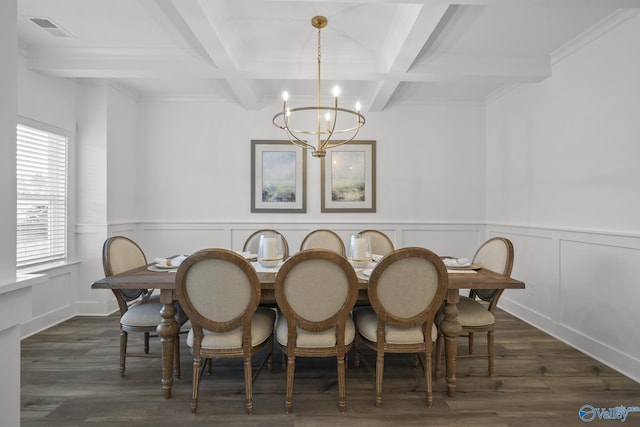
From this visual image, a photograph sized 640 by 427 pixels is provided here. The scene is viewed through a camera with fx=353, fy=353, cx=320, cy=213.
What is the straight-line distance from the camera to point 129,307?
255cm

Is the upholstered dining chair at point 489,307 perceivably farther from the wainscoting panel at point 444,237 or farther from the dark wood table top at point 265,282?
the wainscoting panel at point 444,237

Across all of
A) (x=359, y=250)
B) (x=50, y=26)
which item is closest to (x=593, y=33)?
(x=359, y=250)

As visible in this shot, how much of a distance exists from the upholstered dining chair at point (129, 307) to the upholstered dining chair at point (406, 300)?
1.32 m

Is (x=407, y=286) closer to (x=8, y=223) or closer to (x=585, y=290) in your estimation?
(x=8, y=223)

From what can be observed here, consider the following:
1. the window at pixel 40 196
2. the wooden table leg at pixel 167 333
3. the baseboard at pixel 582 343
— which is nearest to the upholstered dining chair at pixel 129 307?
the wooden table leg at pixel 167 333

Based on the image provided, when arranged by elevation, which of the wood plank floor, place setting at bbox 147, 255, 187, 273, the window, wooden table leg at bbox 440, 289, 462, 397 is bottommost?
the wood plank floor

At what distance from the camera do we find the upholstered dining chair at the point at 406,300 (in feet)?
6.42

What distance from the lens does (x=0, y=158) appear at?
1.22 metres

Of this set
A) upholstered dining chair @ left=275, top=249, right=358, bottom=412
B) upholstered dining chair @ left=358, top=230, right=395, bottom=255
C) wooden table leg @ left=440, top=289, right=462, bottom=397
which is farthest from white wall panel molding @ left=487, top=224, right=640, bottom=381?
upholstered dining chair @ left=275, top=249, right=358, bottom=412

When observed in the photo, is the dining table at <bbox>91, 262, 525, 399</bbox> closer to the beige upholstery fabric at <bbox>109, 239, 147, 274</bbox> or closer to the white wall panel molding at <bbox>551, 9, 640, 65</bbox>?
the beige upholstery fabric at <bbox>109, 239, 147, 274</bbox>

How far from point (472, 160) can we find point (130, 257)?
4.06 m

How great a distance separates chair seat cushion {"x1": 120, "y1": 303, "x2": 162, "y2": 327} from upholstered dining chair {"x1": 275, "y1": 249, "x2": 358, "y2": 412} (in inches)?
36.0

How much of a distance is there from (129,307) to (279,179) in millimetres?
2420

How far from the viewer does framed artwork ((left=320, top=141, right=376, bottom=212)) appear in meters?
4.54
